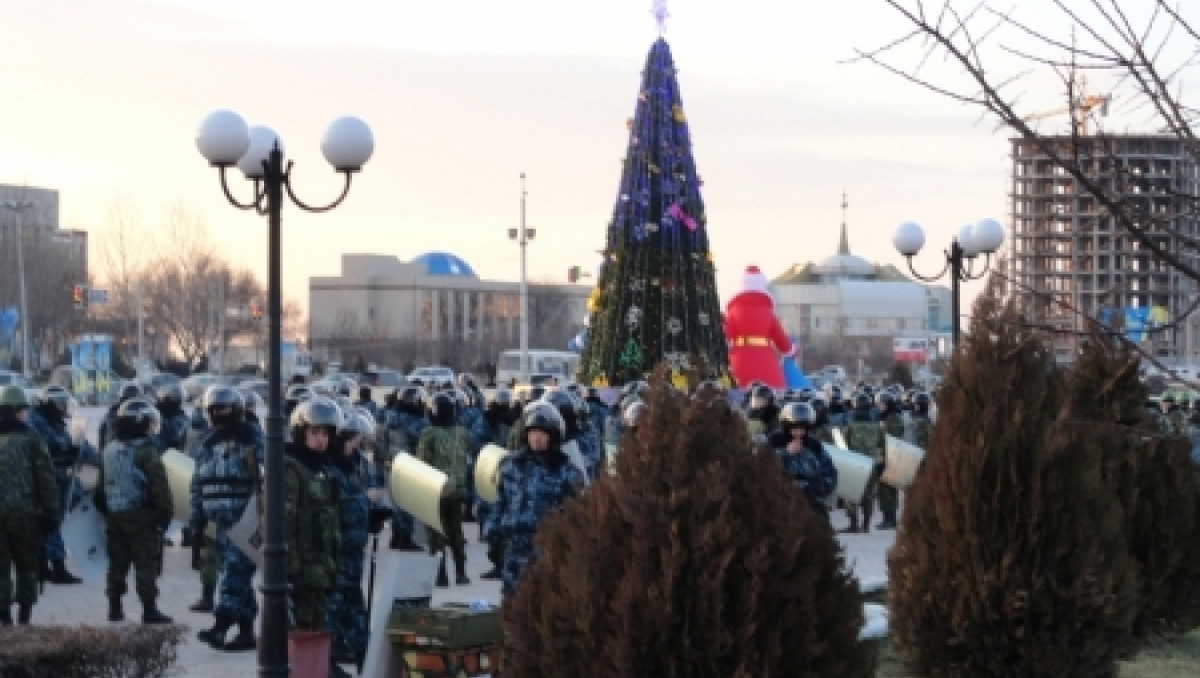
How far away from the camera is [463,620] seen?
28.8ft

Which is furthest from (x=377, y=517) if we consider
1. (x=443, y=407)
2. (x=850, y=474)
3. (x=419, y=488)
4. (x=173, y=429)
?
(x=173, y=429)

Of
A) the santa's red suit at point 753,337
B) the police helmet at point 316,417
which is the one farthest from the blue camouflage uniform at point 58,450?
the santa's red suit at point 753,337

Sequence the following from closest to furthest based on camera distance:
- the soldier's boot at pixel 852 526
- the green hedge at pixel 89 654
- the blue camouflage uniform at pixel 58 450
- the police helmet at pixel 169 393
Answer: the green hedge at pixel 89 654 → the blue camouflage uniform at pixel 58 450 → the police helmet at pixel 169 393 → the soldier's boot at pixel 852 526

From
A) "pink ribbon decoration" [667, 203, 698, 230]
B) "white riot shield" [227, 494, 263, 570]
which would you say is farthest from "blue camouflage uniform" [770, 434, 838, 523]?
"pink ribbon decoration" [667, 203, 698, 230]

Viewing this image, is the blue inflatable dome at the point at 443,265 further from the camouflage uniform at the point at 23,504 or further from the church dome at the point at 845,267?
the camouflage uniform at the point at 23,504

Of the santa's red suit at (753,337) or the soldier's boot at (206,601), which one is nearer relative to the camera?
the soldier's boot at (206,601)

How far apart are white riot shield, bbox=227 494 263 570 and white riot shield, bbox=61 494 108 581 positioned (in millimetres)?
3408

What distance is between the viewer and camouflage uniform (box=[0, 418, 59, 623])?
518 inches

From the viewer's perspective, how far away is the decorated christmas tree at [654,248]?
95.2 feet

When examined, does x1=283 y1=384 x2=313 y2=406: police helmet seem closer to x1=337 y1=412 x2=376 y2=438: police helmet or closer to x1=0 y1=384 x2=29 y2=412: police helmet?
x1=0 y1=384 x2=29 y2=412: police helmet

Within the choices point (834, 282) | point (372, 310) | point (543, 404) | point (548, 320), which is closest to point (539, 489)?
point (543, 404)

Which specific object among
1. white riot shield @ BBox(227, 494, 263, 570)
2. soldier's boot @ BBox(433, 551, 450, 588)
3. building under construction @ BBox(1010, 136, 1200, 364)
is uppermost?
building under construction @ BBox(1010, 136, 1200, 364)

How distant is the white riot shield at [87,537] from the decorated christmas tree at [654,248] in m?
15.2

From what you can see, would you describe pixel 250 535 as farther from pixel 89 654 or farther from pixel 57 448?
pixel 57 448
